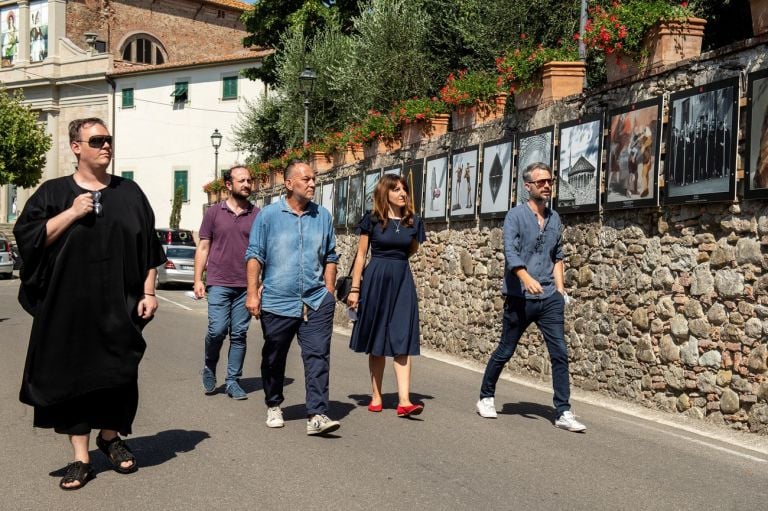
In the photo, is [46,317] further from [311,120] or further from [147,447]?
[311,120]

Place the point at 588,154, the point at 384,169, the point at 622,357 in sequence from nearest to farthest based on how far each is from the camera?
the point at 622,357
the point at 588,154
the point at 384,169

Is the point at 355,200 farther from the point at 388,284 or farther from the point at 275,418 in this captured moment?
the point at 275,418

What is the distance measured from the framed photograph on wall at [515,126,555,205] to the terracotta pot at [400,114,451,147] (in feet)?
10.1

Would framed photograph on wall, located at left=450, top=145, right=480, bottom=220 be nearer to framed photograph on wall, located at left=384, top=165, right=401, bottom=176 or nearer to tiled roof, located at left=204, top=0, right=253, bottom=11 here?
framed photograph on wall, located at left=384, top=165, right=401, bottom=176

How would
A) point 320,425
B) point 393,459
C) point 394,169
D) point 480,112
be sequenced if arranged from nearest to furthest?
point 393,459 → point 320,425 → point 480,112 → point 394,169

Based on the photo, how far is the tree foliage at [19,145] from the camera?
4512cm

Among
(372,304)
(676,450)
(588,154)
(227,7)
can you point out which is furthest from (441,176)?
(227,7)

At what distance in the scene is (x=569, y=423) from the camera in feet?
23.6

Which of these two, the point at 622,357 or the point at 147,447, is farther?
the point at 622,357

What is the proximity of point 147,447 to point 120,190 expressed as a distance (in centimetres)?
175

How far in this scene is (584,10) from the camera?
13.4 meters

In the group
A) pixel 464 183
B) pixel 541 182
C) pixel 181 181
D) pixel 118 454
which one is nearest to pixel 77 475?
pixel 118 454

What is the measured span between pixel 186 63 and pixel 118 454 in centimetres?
4917

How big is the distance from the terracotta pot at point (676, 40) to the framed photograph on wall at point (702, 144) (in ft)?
1.83
